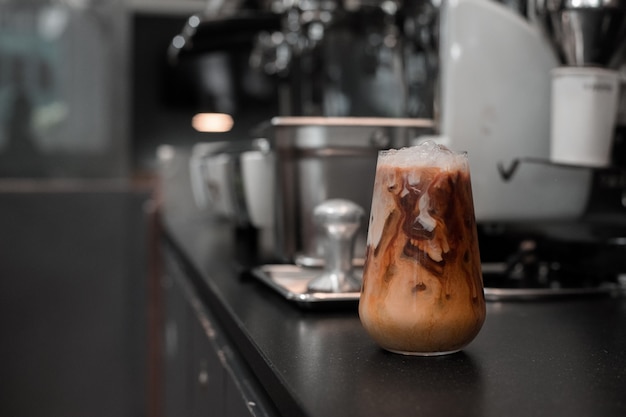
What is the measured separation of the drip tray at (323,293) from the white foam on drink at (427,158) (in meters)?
0.21

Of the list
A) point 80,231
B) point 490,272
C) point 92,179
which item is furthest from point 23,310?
point 490,272

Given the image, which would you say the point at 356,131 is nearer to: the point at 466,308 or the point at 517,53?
the point at 517,53

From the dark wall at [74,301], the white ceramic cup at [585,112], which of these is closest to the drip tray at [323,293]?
the white ceramic cup at [585,112]

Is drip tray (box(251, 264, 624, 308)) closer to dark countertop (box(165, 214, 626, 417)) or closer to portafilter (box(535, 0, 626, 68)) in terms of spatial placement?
dark countertop (box(165, 214, 626, 417))

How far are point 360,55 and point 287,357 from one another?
1.10m

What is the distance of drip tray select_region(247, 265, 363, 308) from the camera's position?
2.49 feet

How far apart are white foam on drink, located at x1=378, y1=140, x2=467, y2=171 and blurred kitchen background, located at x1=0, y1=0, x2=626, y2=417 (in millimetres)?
378

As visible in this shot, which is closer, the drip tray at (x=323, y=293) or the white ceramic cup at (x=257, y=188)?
the drip tray at (x=323, y=293)

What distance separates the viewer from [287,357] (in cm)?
57

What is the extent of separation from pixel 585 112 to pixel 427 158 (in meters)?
0.37

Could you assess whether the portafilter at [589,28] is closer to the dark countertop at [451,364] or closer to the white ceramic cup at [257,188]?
the dark countertop at [451,364]

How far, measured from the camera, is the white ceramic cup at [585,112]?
868mm

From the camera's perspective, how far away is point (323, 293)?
0.79 meters

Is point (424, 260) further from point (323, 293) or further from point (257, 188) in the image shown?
point (257, 188)
